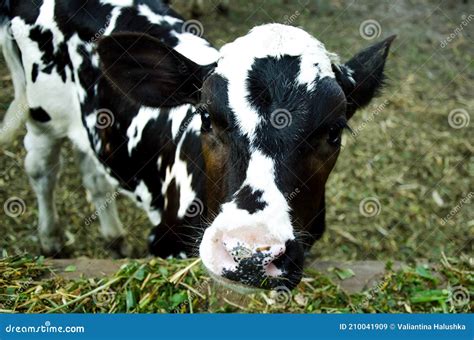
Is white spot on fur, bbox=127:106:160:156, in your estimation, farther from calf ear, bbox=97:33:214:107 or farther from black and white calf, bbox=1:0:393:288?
calf ear, bbox=97:33:214:107

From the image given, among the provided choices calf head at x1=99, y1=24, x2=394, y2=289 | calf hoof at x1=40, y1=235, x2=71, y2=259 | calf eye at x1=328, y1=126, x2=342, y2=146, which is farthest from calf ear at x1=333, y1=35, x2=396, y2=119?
calf hoof at x1=40, y1=235, x2=71, y2=259

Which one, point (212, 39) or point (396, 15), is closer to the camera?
point (212, 39)

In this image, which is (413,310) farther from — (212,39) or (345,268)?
(212,39)

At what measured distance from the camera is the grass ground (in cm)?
505

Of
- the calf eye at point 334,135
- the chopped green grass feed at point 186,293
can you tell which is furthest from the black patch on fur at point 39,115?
the calf eye at point 334,135

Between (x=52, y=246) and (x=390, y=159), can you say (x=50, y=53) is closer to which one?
(x=52, y=246)

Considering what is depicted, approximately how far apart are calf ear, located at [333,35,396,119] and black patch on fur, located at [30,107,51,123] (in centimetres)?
195

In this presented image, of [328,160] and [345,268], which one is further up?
[328,160]

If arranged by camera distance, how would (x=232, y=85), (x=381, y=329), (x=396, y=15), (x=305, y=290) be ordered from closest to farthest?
1. (x=232, y=85)
2. (x=381, y=329)
3. (x=305, y=290)
4. (x=396, y=15)

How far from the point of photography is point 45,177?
14.6 feet

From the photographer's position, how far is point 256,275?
2.35m

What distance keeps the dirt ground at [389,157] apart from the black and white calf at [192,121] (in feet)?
1.91

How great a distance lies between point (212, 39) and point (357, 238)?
2.85 metres

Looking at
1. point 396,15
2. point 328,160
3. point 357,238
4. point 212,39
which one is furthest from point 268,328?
point 396,15
